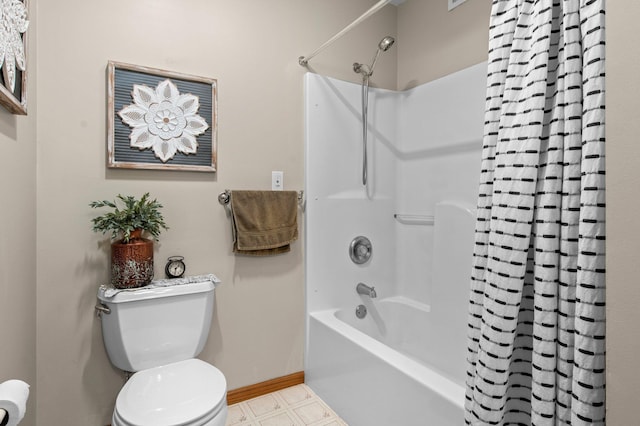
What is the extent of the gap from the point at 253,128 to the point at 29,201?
3.52 ft

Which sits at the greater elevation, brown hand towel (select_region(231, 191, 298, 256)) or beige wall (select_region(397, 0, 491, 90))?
beige wall (select_region(397, 0, 491, 90))

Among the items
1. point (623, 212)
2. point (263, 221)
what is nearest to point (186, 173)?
point (263, 221)

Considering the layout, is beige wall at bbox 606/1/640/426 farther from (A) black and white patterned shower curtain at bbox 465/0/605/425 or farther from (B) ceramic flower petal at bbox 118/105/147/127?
(B) ceramic flower petal at bbox 118/105/147/127

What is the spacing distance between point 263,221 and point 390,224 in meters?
0.95

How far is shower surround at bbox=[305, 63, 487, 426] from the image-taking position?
1988 millimetres

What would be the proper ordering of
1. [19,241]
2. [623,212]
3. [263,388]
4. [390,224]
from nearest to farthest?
[623,212] < [19,241] < [263,388] < [390,224]

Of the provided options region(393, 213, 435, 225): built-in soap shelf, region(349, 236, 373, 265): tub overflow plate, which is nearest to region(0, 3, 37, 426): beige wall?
region(349, 236, 373, 265): tub overflow plate

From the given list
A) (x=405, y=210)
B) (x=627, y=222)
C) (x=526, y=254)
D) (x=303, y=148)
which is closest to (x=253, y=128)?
(x=303, y=148)

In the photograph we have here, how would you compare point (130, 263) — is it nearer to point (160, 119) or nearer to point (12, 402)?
point (160, 119)

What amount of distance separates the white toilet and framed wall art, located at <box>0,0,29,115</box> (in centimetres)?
83

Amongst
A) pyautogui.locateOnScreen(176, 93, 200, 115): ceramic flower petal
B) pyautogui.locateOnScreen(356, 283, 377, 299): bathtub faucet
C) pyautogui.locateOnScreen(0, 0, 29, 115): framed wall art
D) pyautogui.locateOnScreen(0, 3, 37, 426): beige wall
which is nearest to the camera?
pyautogui.locateOnScreen(0, 0, 29, 115): framed wall art

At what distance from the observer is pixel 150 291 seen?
1.58 metres

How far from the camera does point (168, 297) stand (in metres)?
1.62

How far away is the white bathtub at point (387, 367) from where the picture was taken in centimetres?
134
